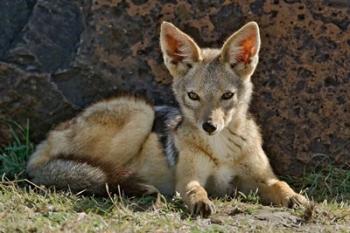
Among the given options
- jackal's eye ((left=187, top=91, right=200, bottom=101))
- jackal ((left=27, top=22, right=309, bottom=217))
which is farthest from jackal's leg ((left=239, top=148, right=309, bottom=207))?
jackal's eye ((left=187, top=91, right=200, bottom=101))

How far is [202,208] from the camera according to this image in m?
5.92

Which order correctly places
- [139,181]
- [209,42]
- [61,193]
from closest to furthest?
[61,193], [139,181], [209,42]

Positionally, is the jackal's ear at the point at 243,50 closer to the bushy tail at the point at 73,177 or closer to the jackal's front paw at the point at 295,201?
the jackal's front paw at the point at 295,201

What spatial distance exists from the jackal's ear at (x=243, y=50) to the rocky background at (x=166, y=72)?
0.44 metres

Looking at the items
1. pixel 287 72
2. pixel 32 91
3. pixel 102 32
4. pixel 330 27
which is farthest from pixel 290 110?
Result: pixel 32 91

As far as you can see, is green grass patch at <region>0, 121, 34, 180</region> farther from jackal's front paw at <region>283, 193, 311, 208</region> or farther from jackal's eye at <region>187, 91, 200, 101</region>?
jackal's front paw at <region>283, 193, 311, 208</region>

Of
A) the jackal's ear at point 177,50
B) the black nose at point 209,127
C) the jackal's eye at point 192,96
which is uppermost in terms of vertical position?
the jackal's ear at point 177,50

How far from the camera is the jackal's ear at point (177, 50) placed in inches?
260

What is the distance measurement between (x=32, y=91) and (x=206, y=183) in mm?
1761

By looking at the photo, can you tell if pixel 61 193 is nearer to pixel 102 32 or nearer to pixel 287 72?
pixel 102 32

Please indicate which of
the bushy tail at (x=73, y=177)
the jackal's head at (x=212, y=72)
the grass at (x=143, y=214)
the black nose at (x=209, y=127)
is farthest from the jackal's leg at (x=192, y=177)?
the bushy tail at (x=73, y=177)

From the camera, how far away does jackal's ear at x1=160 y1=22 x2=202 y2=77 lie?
21.6 feet

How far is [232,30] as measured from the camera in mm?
7129

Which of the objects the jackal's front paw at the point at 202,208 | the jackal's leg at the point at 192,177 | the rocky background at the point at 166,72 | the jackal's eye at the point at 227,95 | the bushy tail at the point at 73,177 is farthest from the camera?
the rocky background at the point at 166,72
